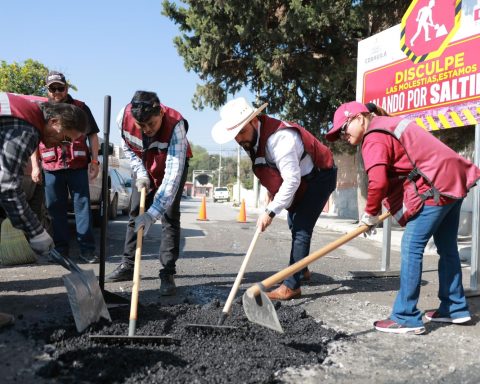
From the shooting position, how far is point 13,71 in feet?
53.3

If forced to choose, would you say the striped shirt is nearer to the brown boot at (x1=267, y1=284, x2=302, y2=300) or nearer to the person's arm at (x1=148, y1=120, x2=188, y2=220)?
the person's arm at (x1=148, y1=120, x2=188, y2=220)

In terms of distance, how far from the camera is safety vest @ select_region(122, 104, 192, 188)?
377 centimetres

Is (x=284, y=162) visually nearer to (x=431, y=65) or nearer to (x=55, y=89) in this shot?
(x=431, y=65)

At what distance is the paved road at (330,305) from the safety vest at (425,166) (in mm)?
895

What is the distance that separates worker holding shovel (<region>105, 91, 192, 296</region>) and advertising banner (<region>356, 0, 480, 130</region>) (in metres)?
2.67

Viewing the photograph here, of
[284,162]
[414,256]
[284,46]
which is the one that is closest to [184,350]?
[284,162]

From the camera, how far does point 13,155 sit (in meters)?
2.60

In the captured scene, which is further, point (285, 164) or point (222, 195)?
point (222, 195)

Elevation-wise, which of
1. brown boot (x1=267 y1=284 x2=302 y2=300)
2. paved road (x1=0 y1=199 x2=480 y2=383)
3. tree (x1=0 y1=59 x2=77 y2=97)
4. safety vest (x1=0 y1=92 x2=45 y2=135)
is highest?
tree (x1=0 y1=59 x2=77 y2=97)

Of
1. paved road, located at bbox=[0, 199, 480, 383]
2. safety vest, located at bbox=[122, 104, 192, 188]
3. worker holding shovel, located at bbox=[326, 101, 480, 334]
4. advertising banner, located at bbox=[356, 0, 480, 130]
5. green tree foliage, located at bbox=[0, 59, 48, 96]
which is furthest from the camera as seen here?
green tree foliage, located at bbox=[0, 59, 48, 96]

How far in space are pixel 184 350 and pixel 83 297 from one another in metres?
0.74

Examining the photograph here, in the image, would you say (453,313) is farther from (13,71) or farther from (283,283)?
(13,71)

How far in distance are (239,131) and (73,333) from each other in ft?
5.70

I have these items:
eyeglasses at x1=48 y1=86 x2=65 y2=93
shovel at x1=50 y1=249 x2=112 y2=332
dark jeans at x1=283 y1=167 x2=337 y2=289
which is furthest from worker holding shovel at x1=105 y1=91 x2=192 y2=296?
eyeglasses at x1=48 y1=86 x2=65 y2=93
